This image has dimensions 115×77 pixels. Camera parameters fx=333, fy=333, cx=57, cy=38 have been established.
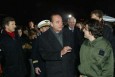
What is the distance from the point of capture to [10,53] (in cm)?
774

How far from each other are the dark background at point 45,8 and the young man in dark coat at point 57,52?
25.7m

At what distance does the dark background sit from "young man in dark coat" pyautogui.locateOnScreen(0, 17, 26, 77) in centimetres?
2431

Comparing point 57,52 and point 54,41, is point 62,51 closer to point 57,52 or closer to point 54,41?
point 57,52

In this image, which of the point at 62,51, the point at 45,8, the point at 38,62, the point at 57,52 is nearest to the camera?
the point at 62,51

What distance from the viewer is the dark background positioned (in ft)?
121

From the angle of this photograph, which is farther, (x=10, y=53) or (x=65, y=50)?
(x=10, y=53)

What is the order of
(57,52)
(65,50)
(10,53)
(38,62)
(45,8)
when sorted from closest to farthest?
1. (65,50)
2. (57,52)
3. (38,62)
4. (10,53)
5. (45,8)

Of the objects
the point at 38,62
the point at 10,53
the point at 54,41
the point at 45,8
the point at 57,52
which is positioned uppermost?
the point at 45,8

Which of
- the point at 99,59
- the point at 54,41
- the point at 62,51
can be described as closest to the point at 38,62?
the point at 54,41

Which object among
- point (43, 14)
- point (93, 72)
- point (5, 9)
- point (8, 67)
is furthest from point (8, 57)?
point (43, 14)

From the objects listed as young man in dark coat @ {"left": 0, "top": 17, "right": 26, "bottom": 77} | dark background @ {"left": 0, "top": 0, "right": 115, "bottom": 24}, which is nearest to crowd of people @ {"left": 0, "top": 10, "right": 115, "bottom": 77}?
young man in dark coat @ {"left": 0, "top": 17, "right": 26, "bottom": 77}

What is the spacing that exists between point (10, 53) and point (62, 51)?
6.12ft

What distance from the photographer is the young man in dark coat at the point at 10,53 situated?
25.4 ft

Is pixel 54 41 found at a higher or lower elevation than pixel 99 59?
higher
